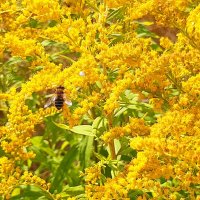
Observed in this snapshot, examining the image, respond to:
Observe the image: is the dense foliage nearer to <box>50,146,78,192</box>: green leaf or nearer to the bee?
the bee

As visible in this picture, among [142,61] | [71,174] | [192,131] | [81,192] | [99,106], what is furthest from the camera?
[71,174]

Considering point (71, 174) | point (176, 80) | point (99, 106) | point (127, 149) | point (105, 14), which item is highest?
point (105, 14)

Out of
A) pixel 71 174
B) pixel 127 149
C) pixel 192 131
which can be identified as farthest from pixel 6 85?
pixel 192 131

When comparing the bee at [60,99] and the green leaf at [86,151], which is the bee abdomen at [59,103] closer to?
the bee at [60,99]

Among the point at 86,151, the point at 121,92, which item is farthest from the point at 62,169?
the point at 121,92

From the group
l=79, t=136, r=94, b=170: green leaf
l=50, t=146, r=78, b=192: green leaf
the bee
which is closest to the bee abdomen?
the bee

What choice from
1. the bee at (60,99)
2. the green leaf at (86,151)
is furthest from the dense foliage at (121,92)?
the green leaf at (86,151)

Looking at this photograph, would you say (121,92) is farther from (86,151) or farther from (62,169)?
(62,169)

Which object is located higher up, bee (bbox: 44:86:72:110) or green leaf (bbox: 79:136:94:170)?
bee (bbox: 44:86:72:110)

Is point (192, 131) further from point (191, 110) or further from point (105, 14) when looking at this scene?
point (105, 14)

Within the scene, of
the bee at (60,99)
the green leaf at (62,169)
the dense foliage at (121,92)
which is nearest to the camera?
the dense foliage at (121,92)

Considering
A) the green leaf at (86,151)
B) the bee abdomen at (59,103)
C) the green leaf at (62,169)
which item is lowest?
the green leaf at (62,169)
